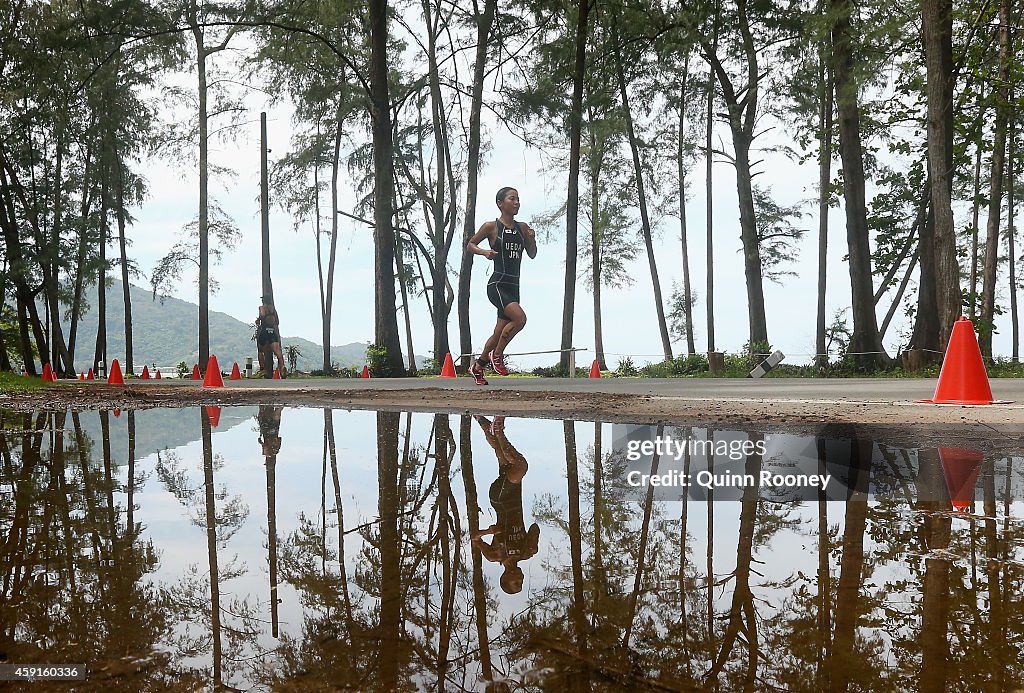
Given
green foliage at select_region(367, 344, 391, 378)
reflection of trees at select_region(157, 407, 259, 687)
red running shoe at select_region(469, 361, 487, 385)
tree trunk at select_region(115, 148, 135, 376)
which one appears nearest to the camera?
reflection of trees at select_region(157, 407, 259, 687)

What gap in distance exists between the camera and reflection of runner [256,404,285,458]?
589cm

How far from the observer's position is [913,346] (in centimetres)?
2084

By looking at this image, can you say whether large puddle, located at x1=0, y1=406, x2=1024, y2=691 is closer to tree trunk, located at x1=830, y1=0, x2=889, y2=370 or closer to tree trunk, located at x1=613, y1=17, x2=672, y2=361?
tree trunk, located at x1=830, y1=0, x2=889, y2=370

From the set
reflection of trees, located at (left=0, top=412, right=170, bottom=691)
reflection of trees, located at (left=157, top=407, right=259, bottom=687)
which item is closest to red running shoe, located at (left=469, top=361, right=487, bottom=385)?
reflection of trees, located at (left=0, top=412, right=170, bottom=691)

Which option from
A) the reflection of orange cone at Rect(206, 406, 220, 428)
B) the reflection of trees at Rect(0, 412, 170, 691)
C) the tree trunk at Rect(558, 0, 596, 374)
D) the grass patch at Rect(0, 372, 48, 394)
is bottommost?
the reflection of trees at Rect(0, 412, 170, 691)

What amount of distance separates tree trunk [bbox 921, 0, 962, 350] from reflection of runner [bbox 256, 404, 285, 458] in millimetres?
14599

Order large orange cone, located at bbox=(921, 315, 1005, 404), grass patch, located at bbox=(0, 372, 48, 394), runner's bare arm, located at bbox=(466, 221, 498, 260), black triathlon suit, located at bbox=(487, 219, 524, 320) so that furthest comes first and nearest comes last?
grass patch, located at bbox=(0, 372, 48, 394), black triathlon suit, located at bbox=(487, 219, 524, 320), runner's bare arm, located at bbox=(466, 221, 498, 260), large orange cone, located at bbox=(921, 315, 1005, 404)

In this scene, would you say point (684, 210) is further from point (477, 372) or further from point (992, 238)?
point (477, 372)

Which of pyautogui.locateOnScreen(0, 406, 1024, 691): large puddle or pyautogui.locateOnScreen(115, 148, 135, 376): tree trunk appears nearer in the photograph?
pyautogui.locateOnScreen(0, 406, 1024, 691): large puddle

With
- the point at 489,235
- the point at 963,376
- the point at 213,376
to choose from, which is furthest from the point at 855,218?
the point at 213,376

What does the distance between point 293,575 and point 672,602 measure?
117 centimetres

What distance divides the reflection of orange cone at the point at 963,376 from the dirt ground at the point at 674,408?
0.41 metres

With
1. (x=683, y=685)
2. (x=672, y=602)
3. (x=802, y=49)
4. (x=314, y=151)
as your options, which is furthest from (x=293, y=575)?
(x=314, y=151)

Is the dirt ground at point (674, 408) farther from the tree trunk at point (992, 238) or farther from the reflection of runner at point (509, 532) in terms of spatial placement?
the tree trunk at point (992, 238)
